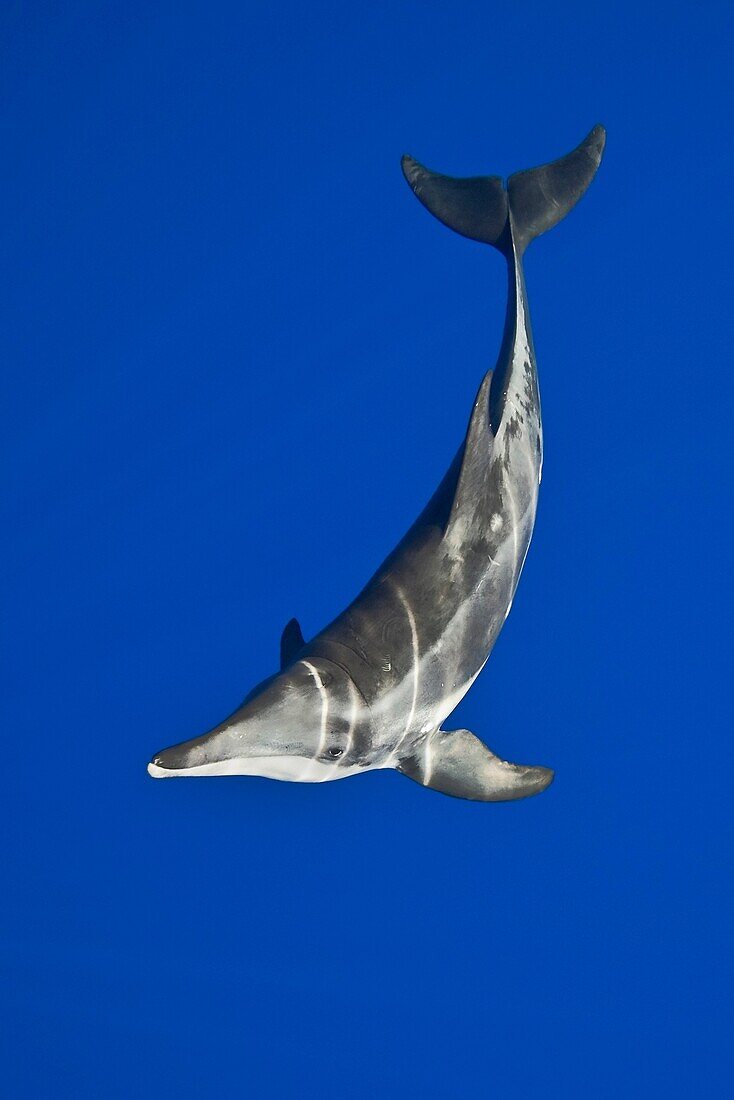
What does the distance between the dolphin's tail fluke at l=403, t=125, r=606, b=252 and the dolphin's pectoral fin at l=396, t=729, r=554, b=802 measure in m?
1.86

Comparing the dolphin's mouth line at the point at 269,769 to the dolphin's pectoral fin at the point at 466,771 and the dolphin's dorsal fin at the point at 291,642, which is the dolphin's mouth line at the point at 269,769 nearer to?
the dolphin's pectoral fin at the point at 466,771

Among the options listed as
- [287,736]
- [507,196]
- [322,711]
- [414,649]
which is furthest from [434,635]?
[507,196]

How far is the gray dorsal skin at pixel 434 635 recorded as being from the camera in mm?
3951

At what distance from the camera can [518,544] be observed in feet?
15.0

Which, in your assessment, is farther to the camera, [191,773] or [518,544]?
[518,544]

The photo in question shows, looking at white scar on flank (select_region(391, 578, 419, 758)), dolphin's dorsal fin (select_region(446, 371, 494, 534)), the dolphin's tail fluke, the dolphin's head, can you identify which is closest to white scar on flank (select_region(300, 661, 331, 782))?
the dolphin's head

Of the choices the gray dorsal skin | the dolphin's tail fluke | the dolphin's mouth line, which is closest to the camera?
the dolphin's mouth line

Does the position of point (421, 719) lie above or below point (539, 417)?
below

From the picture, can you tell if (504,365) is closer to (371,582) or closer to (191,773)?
(371,582)

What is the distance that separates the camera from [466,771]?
4.68 m

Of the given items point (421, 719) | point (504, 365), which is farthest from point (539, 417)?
point (421, 719)

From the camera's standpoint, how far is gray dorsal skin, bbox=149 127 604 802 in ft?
13.0

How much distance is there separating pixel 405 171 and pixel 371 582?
1604 mm

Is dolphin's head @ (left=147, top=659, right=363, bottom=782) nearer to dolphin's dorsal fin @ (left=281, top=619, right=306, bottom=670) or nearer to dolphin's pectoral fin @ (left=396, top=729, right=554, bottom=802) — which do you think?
dolphin's pectoral fin @ (left=396, top=729, right=554, bottom=802)
